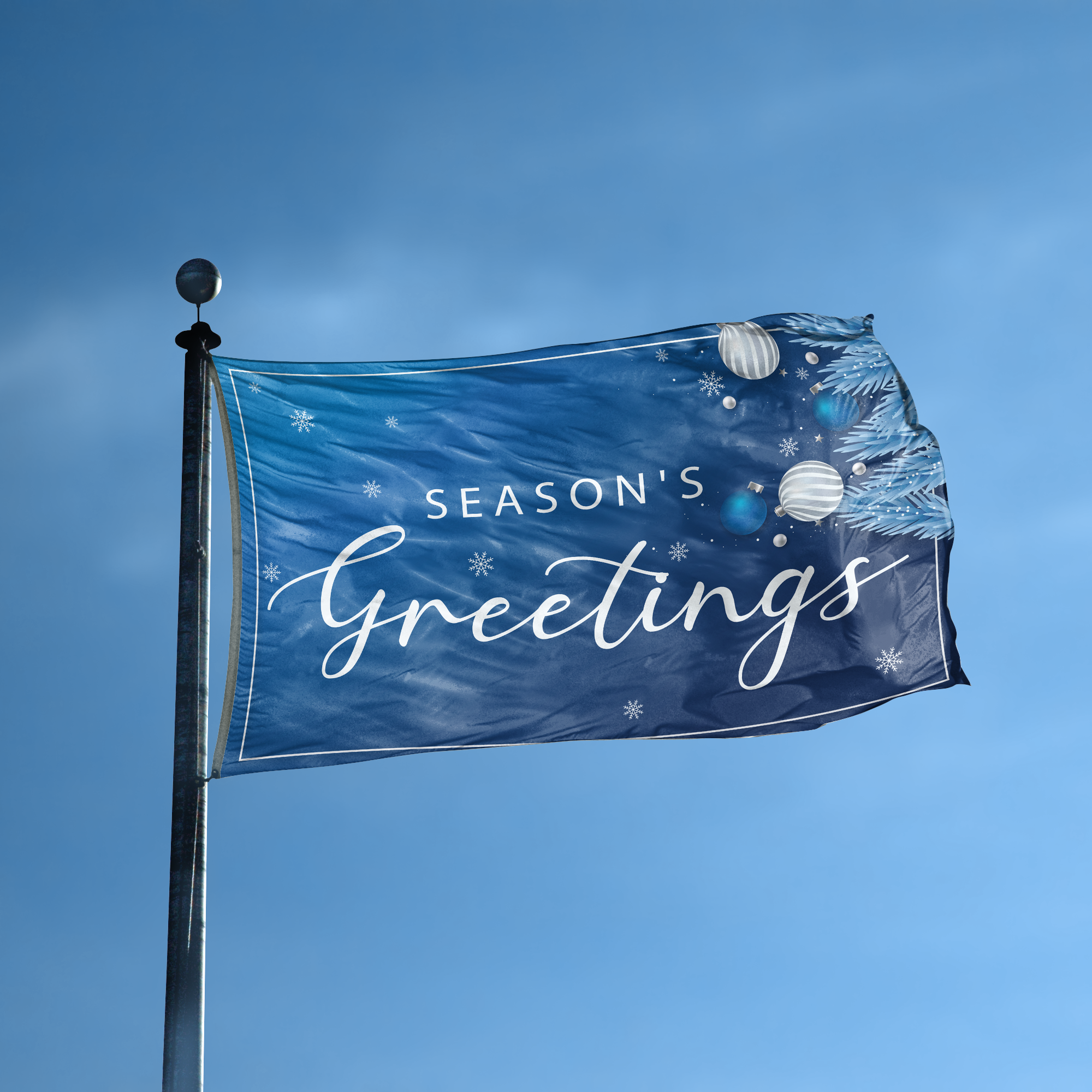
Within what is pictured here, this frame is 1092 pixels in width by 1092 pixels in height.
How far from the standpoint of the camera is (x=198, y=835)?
9758 millimetres

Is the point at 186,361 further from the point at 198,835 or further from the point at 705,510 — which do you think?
the point at 705,510

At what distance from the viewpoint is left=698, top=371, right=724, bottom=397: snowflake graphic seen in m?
13.3

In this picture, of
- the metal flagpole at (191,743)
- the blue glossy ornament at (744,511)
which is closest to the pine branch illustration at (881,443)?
the blue glossy ornament at (744,511)

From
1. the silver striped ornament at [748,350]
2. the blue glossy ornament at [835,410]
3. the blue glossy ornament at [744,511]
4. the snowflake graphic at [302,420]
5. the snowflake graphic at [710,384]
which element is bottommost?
the blue glossy ornament at [744,511]

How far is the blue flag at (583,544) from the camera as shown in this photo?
11.3 m

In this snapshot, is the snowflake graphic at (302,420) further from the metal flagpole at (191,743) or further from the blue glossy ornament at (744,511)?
the blue glossy ornament at (744,511)

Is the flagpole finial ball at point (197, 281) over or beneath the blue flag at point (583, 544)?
over

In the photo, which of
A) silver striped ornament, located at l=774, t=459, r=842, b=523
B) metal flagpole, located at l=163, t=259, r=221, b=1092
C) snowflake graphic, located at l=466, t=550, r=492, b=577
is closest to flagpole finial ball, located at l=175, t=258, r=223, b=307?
metal flagpole, located at l=163, t=259, r=221, b=1092

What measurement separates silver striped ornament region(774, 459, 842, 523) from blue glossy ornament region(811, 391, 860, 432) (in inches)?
18.4

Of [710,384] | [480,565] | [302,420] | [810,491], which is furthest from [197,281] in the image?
[810,491]

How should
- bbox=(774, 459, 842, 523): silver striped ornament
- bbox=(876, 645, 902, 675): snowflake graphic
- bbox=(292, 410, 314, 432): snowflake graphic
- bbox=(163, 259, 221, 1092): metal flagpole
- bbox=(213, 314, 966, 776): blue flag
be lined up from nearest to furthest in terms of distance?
bbox=(163, 259, 221, 1092): metal flagpole < bbox=(213, 314, 966, 776): blue flag < bbox=(292, 410, 314, 432): snowflake graphic < bbox=(876, 645, 902, 675): snowflake graphic < bbox=(774, 459, 842, 523): silver striped ornament

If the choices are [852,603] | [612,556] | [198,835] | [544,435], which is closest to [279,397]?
[544,435]

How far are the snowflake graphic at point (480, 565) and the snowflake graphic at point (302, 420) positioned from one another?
178cm

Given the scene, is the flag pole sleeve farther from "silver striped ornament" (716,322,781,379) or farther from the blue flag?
"silver striped ornament" (716,322,781,379)
